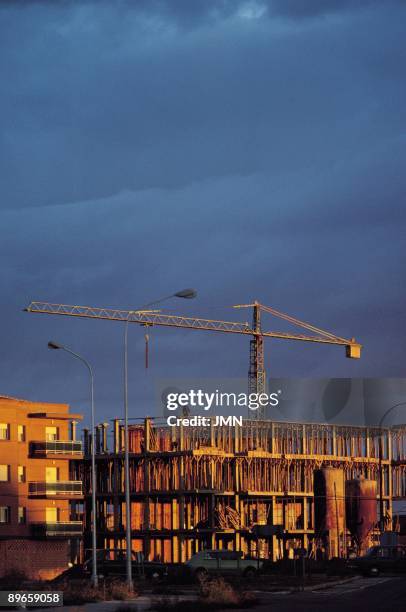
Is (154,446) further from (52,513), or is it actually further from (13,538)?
(13,538)

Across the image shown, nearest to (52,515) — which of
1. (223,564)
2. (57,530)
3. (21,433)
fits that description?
(57,530)

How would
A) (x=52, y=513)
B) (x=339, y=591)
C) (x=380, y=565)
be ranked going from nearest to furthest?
(x=339, y=591), (x=380, y=565), (x=52, y=513)

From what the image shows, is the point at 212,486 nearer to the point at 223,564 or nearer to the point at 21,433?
the point at 21,433

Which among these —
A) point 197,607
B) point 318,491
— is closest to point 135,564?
point 197,607

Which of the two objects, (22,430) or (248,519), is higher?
(22,430)

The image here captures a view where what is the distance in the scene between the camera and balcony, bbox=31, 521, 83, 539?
94250 mm

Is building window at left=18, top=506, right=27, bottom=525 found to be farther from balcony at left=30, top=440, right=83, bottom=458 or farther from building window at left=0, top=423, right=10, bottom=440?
building window at left=0, top=423, right=10, bottom=440

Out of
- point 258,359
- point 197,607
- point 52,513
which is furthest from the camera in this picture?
point 258,359

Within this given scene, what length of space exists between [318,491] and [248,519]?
7787mm

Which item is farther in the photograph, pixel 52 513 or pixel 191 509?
pixel 191 509

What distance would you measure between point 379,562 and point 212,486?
3943cm

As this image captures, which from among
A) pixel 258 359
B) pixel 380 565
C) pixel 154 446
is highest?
pixel 258 359

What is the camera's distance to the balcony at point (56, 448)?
94.1 metres

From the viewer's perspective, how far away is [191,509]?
368 feet
